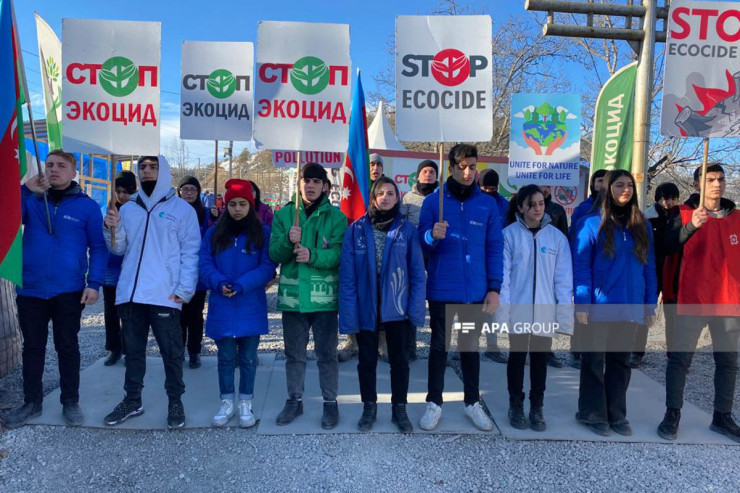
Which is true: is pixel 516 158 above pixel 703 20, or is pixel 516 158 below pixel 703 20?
below

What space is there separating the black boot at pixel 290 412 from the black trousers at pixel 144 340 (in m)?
0.80

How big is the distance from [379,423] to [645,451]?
192 centimetres

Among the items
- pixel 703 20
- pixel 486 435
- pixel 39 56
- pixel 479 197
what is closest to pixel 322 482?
pixel 486 435

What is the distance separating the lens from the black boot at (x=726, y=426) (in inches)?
151

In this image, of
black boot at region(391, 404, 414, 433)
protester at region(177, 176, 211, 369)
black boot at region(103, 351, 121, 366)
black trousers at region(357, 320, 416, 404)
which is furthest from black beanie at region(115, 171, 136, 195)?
black boot at region(391, 404, 414, 433)

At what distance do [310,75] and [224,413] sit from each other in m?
2.72

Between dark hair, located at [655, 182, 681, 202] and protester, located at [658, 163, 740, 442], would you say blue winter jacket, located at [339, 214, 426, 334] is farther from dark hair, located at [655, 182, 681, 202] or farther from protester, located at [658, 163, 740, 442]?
dark hair, located at [655, 182, 681, 202]

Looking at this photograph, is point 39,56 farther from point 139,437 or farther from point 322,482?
point 322,482

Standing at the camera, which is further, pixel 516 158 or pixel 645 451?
pixel 516 158

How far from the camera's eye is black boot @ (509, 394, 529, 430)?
13.0ft

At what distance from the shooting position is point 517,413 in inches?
158

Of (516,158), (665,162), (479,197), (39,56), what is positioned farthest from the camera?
(665,162)

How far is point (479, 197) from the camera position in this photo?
3902mm

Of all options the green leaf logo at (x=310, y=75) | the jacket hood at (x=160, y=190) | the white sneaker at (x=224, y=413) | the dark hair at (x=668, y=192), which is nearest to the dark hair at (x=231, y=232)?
the jacket hood at (x=160, y=190)
